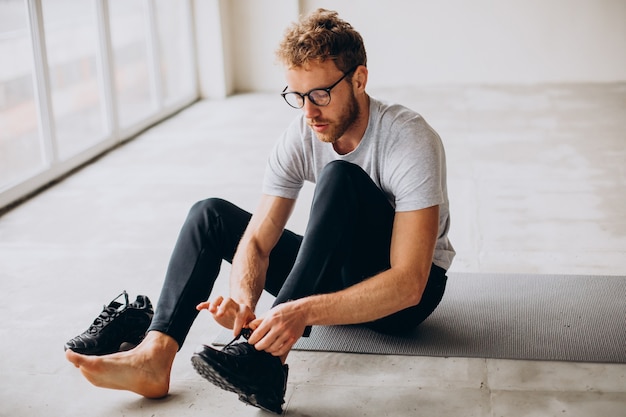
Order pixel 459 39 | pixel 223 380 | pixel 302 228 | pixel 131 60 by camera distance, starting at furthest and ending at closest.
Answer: pixel 459 39, pixel 131 60, pixel 302 228, pixel 223 380

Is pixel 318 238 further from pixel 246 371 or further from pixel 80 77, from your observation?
pixel 80 77

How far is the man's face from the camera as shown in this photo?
2029mm

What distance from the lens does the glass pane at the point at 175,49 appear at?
711 cm

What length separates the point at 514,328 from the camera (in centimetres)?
253

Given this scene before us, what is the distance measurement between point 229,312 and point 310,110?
54 cm

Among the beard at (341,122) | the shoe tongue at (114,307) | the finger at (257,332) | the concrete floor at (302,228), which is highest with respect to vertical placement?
the beard at (341,122)

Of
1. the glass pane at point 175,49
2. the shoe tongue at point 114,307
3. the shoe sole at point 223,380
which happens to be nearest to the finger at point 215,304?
the shoe sole at point 223,380

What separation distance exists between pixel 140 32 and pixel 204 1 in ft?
3.94

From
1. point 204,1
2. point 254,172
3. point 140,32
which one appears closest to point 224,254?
point 254,172

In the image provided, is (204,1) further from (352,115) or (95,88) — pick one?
(352,115)

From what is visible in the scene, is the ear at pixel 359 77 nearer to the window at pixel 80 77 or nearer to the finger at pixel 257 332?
the finger at pixel 257 332

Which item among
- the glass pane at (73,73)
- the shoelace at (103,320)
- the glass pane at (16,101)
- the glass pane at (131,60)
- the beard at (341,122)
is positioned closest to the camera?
the beard at (341,122)

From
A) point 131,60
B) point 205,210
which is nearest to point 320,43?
point 205,210

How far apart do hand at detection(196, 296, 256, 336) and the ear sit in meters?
0.63
